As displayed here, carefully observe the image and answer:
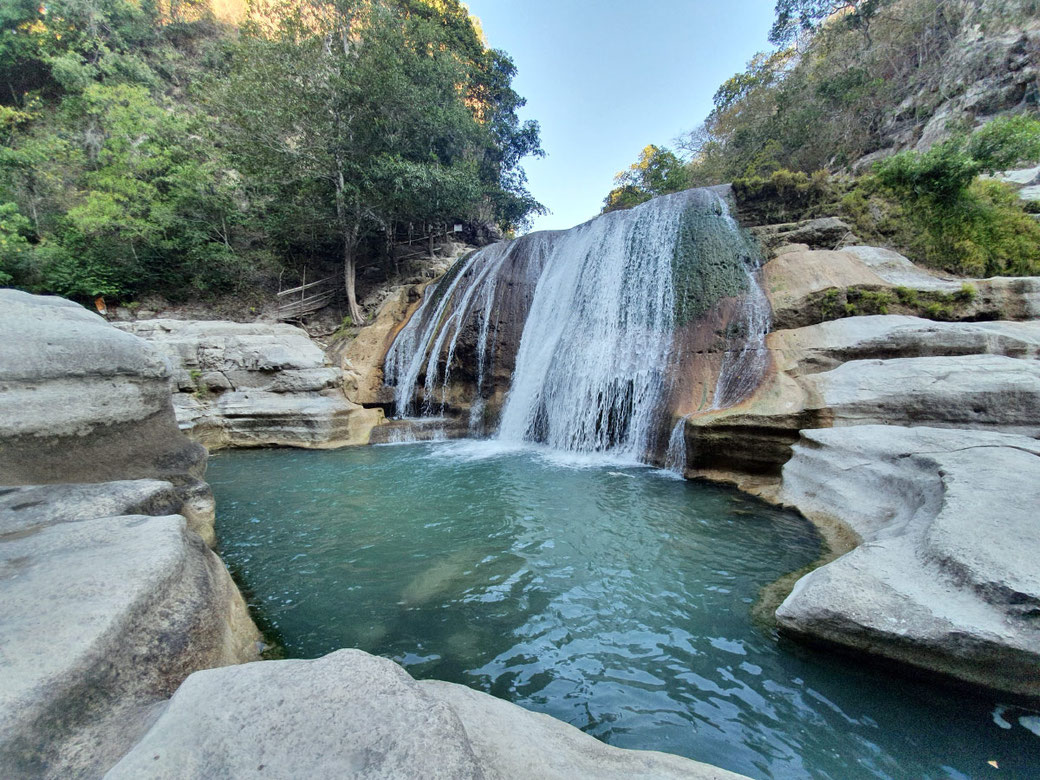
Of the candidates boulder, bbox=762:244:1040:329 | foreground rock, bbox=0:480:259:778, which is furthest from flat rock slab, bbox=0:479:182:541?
boulder, bbox=762:244:1040:329

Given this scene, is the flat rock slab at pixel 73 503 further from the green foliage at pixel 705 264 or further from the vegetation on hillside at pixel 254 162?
the vegetation on hillside at pixel 254 162

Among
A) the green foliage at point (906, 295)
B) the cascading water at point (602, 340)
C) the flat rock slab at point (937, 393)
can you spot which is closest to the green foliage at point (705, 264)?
the cascading water at point (602, 340)

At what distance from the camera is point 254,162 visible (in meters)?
13.7

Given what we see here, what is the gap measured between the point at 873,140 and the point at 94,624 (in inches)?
977

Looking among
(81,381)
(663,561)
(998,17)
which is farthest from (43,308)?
(998,17)

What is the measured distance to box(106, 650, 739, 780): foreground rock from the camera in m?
1.11

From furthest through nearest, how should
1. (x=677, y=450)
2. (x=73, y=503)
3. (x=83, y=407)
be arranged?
(x=677, y=450) → (x=83, y=407) → (x=73, y=503)

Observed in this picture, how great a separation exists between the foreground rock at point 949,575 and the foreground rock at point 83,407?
4783mm

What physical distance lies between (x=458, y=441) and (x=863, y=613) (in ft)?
27.4

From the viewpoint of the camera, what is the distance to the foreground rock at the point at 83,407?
3098 millimetres

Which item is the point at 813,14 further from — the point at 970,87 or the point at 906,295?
the point at 906,295

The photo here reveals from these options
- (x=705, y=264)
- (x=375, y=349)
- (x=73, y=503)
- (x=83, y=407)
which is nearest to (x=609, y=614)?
(x=73, y=503)

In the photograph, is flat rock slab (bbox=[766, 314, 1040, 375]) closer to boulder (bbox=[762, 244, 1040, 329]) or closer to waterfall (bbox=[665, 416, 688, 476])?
boulder (bbox=[762, 244, 1040, 329])

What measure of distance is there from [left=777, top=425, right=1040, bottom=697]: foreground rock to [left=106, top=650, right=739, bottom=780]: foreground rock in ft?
5.01
